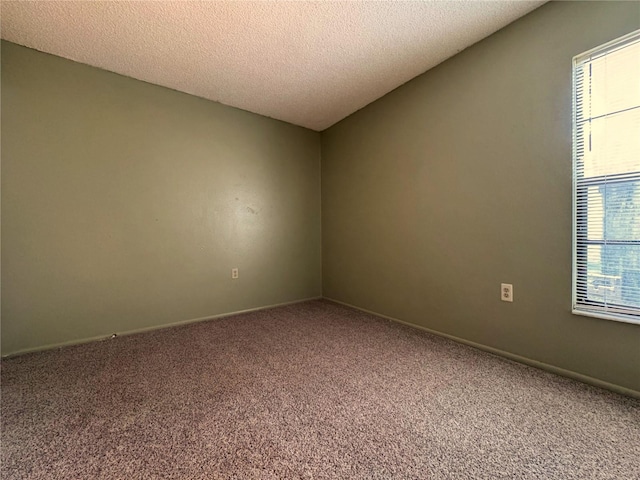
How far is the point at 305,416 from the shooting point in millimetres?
1208

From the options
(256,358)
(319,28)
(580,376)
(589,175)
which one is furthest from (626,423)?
(319,28)

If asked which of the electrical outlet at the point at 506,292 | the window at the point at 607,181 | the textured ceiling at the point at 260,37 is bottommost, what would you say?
the electrical outlet at the point at 506,292

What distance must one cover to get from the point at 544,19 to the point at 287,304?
10.6ft

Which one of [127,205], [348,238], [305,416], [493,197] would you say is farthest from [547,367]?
[127,205]

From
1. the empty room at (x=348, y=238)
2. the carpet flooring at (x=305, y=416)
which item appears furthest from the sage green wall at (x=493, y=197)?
the carpet flooring at (x=305, y=416)

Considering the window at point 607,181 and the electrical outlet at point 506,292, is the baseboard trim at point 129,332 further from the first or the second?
the window at point 607,181

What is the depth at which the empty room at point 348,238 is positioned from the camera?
111 centimetres

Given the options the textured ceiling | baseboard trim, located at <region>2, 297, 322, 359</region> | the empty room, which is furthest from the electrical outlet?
baseboard trim, located at <region>2, 297, 322, 359</region>

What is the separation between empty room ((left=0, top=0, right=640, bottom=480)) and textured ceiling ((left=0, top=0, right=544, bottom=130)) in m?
0.02

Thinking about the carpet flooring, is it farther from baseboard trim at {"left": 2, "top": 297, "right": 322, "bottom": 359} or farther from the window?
the window

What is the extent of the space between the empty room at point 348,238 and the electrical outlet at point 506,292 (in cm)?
3

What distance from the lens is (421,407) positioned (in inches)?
50.0

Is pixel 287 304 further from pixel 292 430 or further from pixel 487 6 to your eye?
pixel 487 6

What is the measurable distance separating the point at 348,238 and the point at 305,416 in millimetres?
2135
